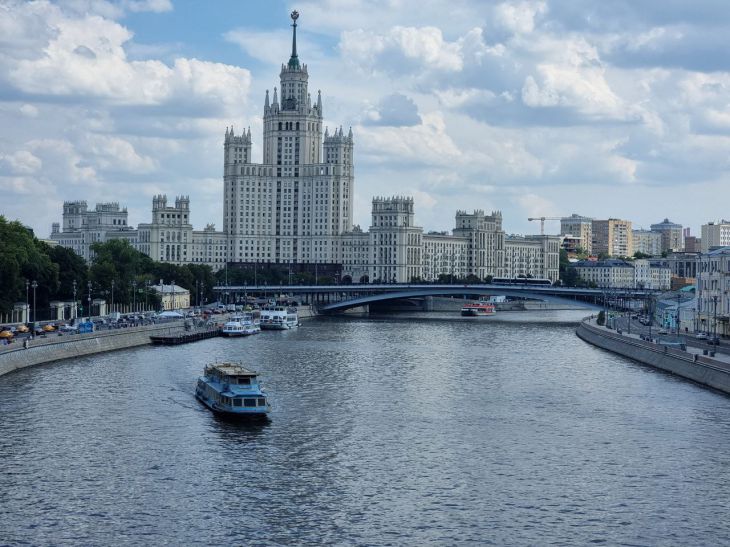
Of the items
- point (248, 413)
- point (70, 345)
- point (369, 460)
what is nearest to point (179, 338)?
point (70, 345)

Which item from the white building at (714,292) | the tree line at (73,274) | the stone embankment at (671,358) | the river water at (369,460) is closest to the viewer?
the river water at (369,460)

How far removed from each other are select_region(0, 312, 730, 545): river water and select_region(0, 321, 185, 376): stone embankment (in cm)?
156

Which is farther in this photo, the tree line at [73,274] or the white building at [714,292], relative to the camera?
the tree line at [73,274]

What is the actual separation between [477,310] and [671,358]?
341ft

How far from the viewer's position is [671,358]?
274 ft

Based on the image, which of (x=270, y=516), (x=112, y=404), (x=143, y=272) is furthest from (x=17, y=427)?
(x=143, y=272)

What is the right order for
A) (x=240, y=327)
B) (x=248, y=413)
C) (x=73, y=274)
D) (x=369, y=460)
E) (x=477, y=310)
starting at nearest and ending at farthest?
1. (x=369, y=460)
2. (x=248, y=413)
3. (x=240, y=327)
4. (x=73, y=274)
5. (x=477, y=310)

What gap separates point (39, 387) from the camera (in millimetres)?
69125

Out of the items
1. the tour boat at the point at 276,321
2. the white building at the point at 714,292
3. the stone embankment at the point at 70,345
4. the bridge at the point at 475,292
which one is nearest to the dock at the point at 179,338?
the stone embankment at the point at 70,345

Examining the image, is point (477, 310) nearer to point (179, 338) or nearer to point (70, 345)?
point (179, 338)

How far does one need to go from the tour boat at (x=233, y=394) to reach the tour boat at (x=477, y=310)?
117 m

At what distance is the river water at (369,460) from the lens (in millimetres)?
40500

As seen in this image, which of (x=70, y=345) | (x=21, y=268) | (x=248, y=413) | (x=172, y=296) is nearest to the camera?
(x=248, y=413)

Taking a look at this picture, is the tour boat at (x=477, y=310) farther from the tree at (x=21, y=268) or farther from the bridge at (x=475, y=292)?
the tree at (x=21, y=268)
